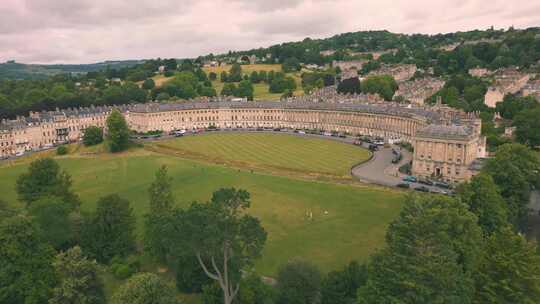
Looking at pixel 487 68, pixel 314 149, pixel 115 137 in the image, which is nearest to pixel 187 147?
pixel 115 137

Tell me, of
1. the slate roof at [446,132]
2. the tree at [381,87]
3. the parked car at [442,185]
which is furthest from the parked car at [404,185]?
the tree at [381,87]

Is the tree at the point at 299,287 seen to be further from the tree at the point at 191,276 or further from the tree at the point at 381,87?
the tree at the point at 381,87

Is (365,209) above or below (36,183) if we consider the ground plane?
below

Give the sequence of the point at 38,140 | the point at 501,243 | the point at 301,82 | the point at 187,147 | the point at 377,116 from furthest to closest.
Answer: the point at 301,82 < the point at 38,140 < the point at 377,116 < the point at 187,147 < the point at 501,243

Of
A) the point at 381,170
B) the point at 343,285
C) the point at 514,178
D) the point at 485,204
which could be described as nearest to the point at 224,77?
the point at 381,170

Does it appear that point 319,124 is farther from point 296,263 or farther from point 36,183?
point 296,263

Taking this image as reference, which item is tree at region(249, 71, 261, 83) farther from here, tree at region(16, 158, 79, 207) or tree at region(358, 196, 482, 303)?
tree at region(358, 196, 482, 303)

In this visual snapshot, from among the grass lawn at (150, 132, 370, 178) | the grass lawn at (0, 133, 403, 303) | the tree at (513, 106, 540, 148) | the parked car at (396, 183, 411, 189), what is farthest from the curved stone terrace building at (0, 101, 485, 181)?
the grass lawn at (0, 133, 403, 303)
